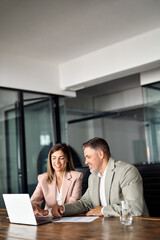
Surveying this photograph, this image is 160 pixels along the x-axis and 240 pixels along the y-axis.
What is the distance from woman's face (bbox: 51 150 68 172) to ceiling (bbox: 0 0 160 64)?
1801 mm

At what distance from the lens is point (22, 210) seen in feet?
7.14

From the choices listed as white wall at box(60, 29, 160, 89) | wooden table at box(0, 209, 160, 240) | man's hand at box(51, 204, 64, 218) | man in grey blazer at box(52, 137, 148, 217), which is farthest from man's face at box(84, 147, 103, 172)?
white wall at box(60, 29, 160, 89)

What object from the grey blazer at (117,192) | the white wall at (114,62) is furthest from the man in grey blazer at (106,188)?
the white wall at (114,62)

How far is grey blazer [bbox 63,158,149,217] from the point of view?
220cm

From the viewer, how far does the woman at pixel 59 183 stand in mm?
2957

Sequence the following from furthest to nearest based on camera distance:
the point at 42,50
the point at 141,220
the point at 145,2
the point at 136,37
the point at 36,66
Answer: the point at 36,66 → the point at 42,50 → the point at 136,37 → the point at 145,2 → the point at 141,220

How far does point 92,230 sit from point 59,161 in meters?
1.32

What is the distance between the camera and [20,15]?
4113 mm

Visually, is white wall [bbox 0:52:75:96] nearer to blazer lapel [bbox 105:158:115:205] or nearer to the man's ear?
the man's ear

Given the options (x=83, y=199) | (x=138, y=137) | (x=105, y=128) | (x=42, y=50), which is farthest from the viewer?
(x=138, y=137)

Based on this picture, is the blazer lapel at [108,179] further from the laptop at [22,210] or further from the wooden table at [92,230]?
the laptop at [22,210]

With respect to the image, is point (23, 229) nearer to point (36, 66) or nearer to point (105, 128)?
point (36, 66)

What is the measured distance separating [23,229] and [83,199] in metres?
0.74

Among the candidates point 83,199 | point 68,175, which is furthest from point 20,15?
point 83,199
